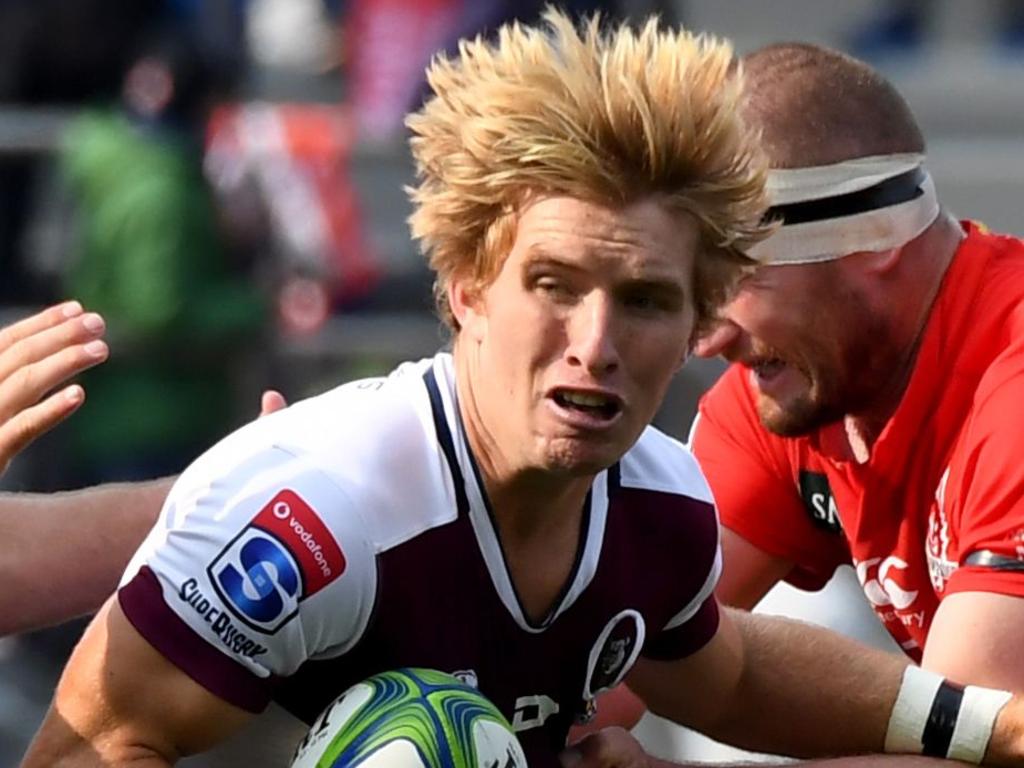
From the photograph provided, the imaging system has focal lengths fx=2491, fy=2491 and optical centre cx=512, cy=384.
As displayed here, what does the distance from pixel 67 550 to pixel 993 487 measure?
1764 millimetres

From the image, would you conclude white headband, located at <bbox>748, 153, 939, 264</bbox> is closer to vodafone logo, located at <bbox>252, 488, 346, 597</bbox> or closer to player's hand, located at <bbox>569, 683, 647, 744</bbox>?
player's hand, located at <bbox>569, 683, 647, 744</bbox>

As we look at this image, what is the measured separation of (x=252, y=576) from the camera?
3.81 m

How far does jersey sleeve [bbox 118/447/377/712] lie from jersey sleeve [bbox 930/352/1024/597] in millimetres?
1373

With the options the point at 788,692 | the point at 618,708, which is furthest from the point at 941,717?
the point at 618,708

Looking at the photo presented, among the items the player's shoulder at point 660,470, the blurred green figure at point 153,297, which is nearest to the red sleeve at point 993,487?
the player's shoulder at point 660,470

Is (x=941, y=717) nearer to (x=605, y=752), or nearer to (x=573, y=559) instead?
(x=605, y=752)

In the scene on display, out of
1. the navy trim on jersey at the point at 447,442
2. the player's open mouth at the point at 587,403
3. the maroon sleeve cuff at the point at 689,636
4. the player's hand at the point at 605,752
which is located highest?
the player's open mouth at the point at 587,403

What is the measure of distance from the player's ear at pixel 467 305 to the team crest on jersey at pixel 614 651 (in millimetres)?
581

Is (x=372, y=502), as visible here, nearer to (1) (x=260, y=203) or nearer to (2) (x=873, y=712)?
(2) (x=873, y=712)

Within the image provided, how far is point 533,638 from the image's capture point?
416 centimetres

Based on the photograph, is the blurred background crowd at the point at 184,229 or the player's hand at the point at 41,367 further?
the blurred background crowd at the point at 184,229

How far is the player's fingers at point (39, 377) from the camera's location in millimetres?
4117

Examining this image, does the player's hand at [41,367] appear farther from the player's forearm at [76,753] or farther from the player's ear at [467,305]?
the player's ear at [467,305]

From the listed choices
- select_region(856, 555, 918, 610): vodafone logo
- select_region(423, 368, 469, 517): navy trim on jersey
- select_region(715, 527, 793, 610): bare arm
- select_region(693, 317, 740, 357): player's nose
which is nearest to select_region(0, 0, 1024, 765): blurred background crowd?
select_region(715, 527, 793, 610): bare arm
